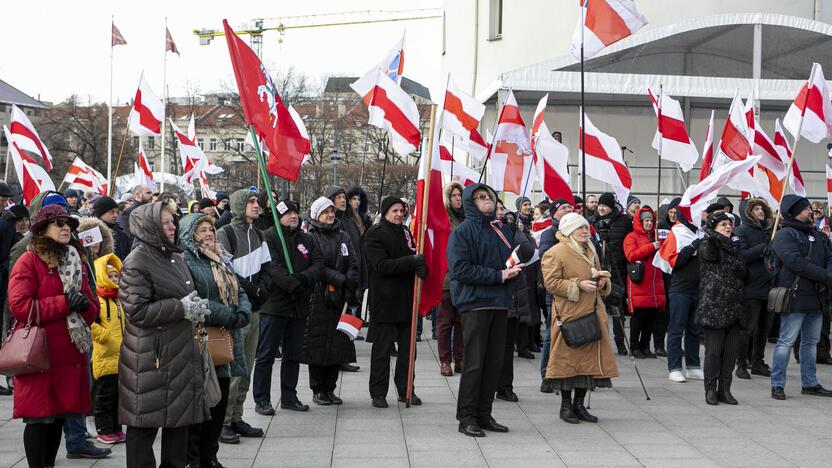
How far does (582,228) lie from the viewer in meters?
8.61

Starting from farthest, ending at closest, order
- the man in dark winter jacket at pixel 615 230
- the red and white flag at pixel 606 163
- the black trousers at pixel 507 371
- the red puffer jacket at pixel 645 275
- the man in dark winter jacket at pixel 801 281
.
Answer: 1. the man in dark winter jacket at pixel 615 230
2. the red and white flag at pixel 606 163
3. the red puffer jacket at pixel 645 275
4. the man in dark winter jacket at pixel 801 281
5. the black trousers at pixel 507 371

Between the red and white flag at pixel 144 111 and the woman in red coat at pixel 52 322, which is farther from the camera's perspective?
the red and white flag at pixel 144 111

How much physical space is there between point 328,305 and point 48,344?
3.32 meters

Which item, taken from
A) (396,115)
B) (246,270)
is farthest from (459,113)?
(246,270)

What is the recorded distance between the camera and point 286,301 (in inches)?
340

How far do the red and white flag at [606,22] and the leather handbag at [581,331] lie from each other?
12.6 feet

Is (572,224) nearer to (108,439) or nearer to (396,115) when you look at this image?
(396,115)

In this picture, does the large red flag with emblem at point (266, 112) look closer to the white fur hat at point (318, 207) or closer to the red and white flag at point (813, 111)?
the white fur hat at point (318, 207)

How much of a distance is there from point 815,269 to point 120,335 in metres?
6.72

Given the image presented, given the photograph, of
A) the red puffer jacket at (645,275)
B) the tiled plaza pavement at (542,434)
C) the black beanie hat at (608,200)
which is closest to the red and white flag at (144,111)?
the black beanie hat at (608,200)

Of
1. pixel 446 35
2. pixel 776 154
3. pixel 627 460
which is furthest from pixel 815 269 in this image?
pixel 446 35

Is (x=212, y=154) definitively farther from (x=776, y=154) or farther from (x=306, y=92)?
(x=776, y=154)

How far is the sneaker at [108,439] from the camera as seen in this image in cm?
760

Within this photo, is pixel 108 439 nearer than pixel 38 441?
No
